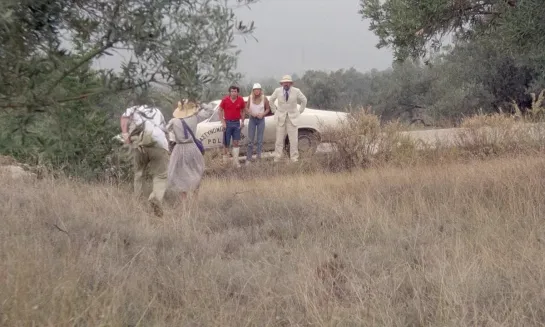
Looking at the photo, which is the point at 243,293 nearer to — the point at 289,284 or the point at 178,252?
the point at 289,284

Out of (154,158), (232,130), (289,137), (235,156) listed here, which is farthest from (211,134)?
(154,158)

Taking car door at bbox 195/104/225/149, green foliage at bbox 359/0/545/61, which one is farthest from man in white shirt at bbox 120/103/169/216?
car door at bbox 195/104/225/149

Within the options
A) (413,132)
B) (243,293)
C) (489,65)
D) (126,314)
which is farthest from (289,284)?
(489,65)

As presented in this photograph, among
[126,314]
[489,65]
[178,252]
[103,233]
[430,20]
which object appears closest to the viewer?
[126,314]

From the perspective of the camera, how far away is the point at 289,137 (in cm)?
1373

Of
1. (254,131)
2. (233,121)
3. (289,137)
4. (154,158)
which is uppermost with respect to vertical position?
(233,121)

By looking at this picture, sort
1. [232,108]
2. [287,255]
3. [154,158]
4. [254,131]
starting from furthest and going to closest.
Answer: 1. [254,131]
2. [232,108]
3. [154,158]
4. [287,255]

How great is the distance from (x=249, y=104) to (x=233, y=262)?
27.1 feet

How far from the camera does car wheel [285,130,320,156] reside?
44.0ft

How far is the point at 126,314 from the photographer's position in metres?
4.31

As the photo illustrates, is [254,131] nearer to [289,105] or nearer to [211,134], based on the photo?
[289,105]

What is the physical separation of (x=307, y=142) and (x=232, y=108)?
2221 millimetres

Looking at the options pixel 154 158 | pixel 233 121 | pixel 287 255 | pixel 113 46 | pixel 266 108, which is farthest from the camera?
pixel 266 108

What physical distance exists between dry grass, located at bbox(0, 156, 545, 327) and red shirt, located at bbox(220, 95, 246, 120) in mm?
4496
